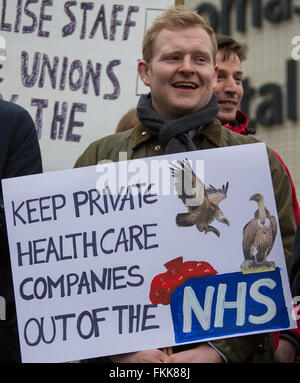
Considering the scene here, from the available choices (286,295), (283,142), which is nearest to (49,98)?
(286,295)

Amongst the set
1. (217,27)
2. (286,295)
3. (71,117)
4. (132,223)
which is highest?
(217,27)

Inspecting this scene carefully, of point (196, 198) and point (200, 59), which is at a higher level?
point (200, 59)

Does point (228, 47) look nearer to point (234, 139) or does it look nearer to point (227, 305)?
point (234, 139)

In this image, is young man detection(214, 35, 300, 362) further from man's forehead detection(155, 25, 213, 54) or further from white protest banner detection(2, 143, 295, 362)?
white protest banner detection(2, 143, 295, 362)

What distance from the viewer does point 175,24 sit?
2734 millimetres

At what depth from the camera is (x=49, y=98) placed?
3348 mm

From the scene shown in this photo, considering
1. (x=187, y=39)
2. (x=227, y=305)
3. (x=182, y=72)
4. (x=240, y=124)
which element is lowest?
(x=227, y=305)

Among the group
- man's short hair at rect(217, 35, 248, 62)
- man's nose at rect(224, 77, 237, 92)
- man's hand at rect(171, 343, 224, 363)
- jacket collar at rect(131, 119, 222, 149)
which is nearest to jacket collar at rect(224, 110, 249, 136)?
man's nose at rect(224, 77, 237, 92)

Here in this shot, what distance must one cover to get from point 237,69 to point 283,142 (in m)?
6.19

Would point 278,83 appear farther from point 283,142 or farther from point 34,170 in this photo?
point 34,170

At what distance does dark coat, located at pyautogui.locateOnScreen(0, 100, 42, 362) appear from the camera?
8.56 ft

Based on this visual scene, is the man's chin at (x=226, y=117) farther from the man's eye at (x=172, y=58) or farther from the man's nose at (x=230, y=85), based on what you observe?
the man's eye at (x=172, y=58)

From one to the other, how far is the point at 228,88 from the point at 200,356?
1505 mm

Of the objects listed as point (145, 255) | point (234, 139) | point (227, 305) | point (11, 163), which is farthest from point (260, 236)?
point (11, 163)
